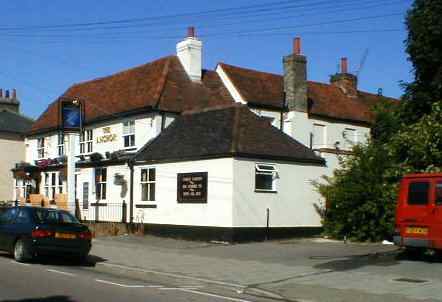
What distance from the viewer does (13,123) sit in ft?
162

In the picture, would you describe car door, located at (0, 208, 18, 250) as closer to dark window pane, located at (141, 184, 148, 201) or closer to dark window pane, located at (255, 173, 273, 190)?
dark window pane, located at (255, 173, 273, 190)

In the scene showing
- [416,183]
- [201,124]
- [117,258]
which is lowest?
[117,258]

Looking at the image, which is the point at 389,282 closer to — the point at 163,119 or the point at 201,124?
the point at 201,124

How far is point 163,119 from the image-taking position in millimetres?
30172

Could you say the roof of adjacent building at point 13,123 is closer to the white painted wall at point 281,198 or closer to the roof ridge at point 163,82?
the roof ridge at point 163,82

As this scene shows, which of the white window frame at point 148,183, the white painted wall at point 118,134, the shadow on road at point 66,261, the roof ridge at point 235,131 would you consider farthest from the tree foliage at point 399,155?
the shadow on road at point 66,261

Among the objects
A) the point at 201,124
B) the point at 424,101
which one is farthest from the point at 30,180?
the point at 424,101

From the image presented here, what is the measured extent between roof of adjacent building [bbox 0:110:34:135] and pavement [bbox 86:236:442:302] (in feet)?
87.7

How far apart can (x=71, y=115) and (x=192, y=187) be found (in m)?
9.41

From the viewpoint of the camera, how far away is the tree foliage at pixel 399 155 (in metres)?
21.4

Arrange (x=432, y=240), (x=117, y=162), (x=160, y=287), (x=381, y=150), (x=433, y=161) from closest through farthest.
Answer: (x=160, y=287) → (x=432, y=240) → (x=433, y=161) → (x=381, y=150) → (x=117, y=162)

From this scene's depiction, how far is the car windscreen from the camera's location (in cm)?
1711

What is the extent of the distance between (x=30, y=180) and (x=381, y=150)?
22534 mm

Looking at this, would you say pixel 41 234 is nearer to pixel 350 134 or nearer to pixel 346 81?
pixel 350 134
